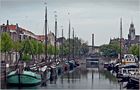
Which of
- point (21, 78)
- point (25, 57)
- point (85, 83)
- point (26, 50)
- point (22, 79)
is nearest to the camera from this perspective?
point (21, 78)

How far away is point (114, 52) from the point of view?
18575 centimetres

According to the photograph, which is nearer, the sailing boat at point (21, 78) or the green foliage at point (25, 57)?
the sailing boat at point (21, 78)

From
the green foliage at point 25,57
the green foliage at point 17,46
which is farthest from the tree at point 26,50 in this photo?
the green foliage at point 17,46

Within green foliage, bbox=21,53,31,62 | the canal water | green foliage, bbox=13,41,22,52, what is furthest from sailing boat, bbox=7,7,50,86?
green foliage, bbox=21,53,31,62

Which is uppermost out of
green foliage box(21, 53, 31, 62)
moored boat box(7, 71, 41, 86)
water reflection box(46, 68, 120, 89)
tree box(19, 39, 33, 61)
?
tree box(19, 39, 33, 61)

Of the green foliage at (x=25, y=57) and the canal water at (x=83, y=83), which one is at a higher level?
the green foliage at (x=25, y=57)

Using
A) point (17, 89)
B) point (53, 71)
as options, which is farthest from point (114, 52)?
point (17, 89)

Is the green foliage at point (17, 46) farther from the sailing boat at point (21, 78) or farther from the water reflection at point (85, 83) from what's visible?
the sailing boat at point (21, 78)

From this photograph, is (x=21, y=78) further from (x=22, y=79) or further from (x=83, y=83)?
(x=83, y=83)

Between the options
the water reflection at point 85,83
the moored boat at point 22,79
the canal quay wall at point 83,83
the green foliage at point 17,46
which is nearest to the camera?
the moored boat at point 22,79

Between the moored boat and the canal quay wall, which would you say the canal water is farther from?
the moored boat

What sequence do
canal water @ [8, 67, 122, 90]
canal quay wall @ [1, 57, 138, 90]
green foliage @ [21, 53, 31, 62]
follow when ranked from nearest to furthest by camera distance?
1. canal quay wall @ [1, 57, 138, 90]
2. canal water @ [8, 67, 122, 90]
3. green foliage @ [21, 53, 31, 62]

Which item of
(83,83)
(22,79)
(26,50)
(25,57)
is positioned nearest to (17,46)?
(25,57)

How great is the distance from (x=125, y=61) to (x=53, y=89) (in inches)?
1559
